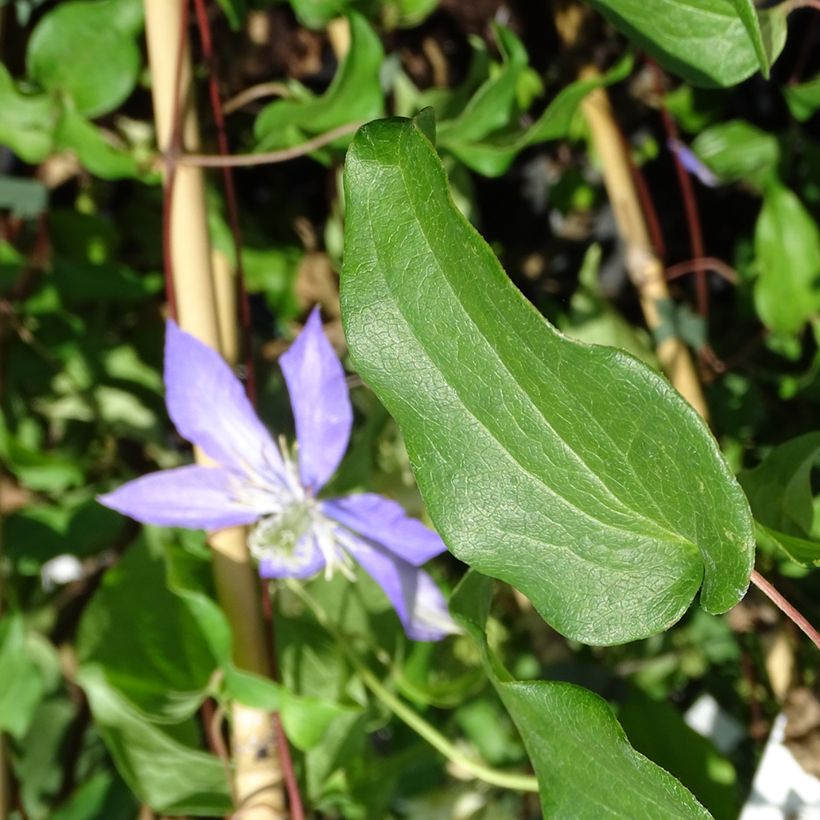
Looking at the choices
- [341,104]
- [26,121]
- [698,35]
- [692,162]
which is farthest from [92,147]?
[692,162]

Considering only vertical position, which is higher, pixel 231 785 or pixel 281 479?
pixel 281 479

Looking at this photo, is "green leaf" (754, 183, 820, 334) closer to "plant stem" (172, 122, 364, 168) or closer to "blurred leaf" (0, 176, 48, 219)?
"plant stem" (172, 122, 364, 168)

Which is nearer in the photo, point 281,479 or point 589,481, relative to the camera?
point 589,481

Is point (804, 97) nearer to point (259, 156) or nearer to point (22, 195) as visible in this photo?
point (259, 156)

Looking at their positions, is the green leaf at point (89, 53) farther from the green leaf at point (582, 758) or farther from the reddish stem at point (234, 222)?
the green leaf at point (582, 758)

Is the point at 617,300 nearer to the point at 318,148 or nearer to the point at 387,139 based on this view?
the point at 318,148

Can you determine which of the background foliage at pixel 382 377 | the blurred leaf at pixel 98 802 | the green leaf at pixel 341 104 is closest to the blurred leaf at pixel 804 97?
the background foliage at pixel 382 377

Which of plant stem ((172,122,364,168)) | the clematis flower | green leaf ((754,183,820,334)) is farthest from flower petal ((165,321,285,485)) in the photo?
green leaf ((754,183,820,334))

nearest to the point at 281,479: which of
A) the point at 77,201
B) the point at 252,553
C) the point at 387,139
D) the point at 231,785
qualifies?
the point at 252,553
